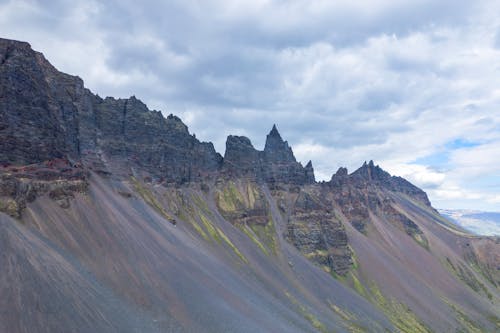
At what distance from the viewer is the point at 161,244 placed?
306 feet

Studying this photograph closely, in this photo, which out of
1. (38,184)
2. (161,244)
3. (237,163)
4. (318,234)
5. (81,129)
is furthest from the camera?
(237,163)

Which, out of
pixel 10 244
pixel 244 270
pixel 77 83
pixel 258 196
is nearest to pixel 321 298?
pixel 244 270

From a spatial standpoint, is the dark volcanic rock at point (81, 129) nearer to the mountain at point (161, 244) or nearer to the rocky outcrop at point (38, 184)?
the mountain at point (161, 244)

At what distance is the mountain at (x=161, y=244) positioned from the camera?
59.8m

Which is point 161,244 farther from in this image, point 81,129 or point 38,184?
point 81,129

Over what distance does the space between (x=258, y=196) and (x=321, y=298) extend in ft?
225

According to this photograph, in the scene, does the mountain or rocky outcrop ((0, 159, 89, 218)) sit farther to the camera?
rocky outcrop ((0, 159, 89, 218))

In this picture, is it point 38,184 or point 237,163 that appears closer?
point 38,184

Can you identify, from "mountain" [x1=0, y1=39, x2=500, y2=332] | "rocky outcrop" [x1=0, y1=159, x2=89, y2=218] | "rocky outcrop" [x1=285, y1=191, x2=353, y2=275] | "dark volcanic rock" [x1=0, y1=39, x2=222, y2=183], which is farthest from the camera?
"rocky outcrop" [x1=285, y1=191, x2=353, y2=275]

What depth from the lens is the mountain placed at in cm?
5978

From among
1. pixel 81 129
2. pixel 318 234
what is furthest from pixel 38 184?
pixel 318 234

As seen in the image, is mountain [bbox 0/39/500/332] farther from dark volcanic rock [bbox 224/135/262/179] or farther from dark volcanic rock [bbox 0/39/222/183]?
dark volcanic rock [bbox 224/135/262/179]

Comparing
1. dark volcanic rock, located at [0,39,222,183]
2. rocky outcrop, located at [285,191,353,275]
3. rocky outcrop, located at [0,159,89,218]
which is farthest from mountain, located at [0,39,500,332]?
rocky outcrop, located at [285,191,353,275]

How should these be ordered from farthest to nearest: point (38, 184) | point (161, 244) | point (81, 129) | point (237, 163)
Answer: point (237, 163), point (81, 129), point (161, 244), point (38, 184)
